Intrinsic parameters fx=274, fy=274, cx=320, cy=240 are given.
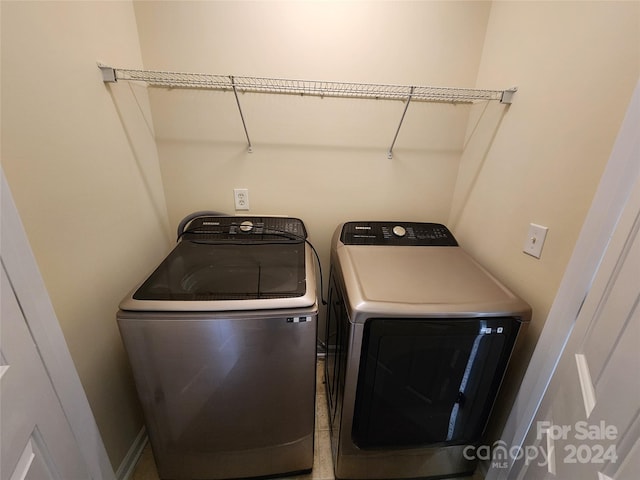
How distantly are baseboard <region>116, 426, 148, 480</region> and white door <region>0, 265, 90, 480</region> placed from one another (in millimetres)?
477

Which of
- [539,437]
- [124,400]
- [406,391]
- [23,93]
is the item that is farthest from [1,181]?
[539,437]

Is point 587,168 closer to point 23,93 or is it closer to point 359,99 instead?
point 359,99

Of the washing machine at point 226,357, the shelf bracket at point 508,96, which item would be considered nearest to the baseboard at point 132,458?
the washing machine at point 226,357

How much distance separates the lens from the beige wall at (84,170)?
752 mm

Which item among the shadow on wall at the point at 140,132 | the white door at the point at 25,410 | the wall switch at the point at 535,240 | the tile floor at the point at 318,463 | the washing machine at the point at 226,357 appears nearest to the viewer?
the white door at the point at 25,410

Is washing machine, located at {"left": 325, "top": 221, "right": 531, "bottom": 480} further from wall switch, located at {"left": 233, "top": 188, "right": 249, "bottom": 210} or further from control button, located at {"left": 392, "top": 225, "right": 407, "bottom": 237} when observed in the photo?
wall switch, located at {"left": 233, "top": 188, "right": 249, "bottom": 210}

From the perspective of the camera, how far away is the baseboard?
1209 mm

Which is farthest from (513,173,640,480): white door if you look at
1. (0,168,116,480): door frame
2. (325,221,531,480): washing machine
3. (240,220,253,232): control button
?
(0,168,116,480): door frame

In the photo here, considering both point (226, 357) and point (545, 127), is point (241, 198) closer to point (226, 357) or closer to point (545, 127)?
point (226, 357)

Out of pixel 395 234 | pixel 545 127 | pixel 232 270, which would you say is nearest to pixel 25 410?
pixel 232 270

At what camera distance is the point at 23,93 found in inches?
29.4

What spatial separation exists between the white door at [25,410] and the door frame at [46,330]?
22 millimetres

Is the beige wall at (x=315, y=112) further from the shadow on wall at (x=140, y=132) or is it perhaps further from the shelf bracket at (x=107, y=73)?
the shelf bracket at (x=107, y=73)

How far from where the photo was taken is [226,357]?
94cm
